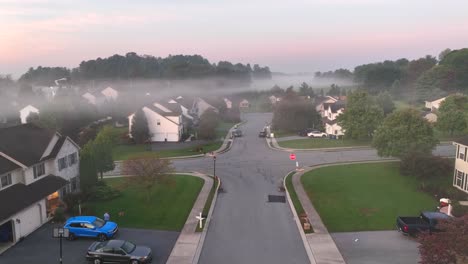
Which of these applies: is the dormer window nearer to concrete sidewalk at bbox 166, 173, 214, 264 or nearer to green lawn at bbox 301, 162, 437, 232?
concrete sidewalk at bbox 166, 173, 214, 264

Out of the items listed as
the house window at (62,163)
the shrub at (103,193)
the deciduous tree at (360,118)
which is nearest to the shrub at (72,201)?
the shrub at (103,193)

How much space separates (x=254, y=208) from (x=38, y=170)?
17550mm

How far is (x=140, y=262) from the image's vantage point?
23094 mm

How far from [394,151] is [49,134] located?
115 ft

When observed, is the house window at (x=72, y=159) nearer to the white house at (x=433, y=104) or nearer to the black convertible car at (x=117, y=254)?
the black convertible car at (x=117, y=254)

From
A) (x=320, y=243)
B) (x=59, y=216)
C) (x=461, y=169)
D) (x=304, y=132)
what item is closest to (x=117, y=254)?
(x=59, y=216)

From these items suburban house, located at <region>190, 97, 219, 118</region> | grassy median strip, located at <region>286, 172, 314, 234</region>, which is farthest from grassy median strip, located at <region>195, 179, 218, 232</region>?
suburban house, located at <region>190, 97, 219, 118</region>

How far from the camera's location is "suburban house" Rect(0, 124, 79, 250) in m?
27.0

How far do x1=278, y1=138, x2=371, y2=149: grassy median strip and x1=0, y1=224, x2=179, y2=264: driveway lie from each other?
130 feet

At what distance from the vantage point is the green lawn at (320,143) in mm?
64637

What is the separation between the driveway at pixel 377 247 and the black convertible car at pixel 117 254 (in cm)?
1159

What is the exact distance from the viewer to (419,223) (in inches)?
1067

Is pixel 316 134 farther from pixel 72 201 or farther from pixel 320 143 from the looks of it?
pixel 72 201

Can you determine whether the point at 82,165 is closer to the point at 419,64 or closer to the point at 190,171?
the point at 190,171
